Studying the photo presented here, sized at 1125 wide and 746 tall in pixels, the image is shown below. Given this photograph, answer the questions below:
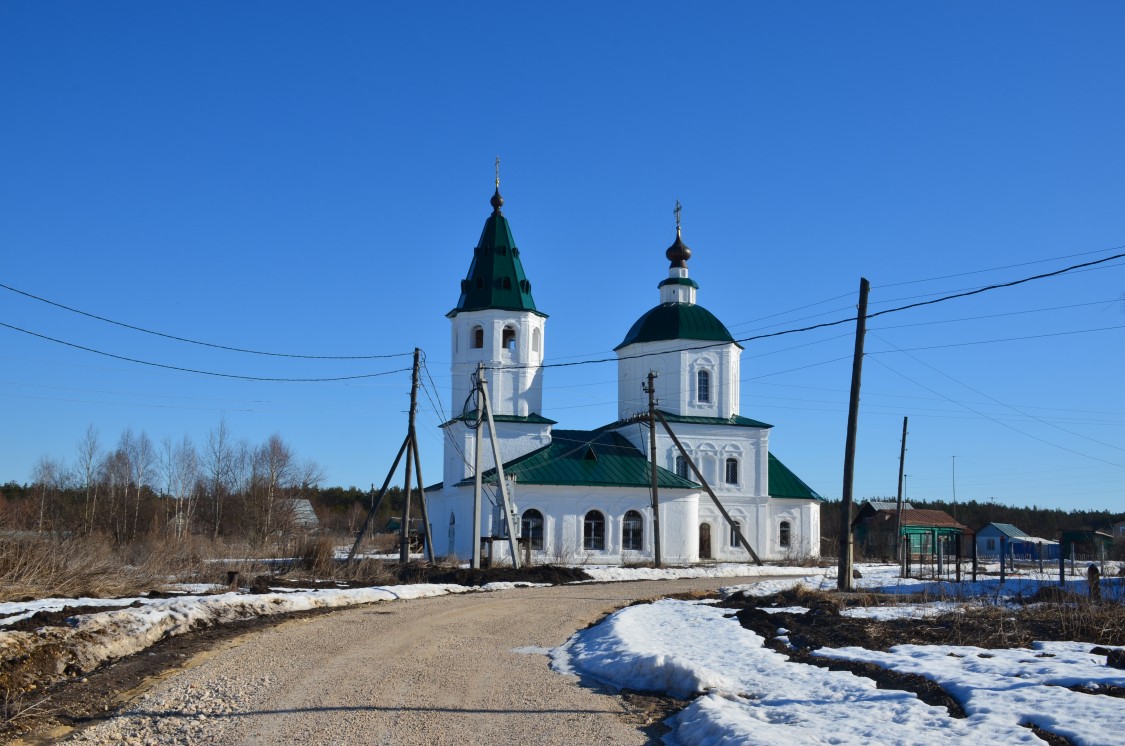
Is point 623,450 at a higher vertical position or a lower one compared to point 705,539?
higher

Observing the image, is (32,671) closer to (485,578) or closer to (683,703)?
(683,703)

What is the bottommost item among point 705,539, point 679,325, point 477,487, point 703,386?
point 705,539

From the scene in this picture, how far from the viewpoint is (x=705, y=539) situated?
152 ft

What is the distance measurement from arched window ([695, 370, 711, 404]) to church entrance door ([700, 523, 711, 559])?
546cm

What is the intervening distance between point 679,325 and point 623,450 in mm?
5982

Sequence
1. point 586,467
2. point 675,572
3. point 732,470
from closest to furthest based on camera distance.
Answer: point 675,572, point 586,467, point 732,470

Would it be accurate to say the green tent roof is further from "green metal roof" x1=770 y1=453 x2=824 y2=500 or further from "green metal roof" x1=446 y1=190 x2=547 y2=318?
"green metal roof" x1=446 y1=190 x2=547 y2=318

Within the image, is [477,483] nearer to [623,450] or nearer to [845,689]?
[623,450]

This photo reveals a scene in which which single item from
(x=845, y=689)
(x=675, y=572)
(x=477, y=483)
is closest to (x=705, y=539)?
(x=675, y=572)

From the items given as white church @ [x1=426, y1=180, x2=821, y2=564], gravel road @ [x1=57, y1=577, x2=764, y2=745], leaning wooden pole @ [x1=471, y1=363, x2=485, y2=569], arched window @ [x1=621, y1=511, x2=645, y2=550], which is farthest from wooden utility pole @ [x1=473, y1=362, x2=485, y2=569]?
gravel road @ [x1=57, y1=577, x2=764, y2=745]

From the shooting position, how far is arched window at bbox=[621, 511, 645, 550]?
43094 millimetres

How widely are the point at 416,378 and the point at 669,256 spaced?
19.9 meters

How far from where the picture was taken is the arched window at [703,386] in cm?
4725

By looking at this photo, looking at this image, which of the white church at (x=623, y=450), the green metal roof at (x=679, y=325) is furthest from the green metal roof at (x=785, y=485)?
the green metal roof at (x=679, y=325)
